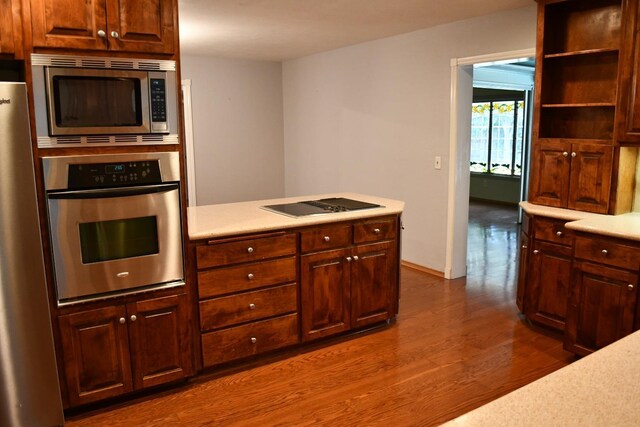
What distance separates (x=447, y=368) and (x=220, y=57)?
5.01m

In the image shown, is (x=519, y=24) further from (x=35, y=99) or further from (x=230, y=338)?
(x=35, y=99)

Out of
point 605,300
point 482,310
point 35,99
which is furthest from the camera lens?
point 482,310

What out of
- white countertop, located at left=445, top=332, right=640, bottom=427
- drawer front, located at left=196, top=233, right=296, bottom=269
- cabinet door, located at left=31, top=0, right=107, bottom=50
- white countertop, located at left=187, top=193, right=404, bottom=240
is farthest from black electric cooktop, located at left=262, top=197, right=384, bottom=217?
white countertop, located at left=445, top=332, right=640, bottom=427

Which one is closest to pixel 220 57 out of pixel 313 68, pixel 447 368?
pixel 313 68

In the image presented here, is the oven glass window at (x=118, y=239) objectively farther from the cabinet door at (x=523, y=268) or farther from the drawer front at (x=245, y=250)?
the cabinet door at (x=523, y=268)

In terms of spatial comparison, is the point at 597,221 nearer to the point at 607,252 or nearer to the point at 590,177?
the point at 607,252

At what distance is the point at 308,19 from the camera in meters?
4.40

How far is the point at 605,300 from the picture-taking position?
9.32ft

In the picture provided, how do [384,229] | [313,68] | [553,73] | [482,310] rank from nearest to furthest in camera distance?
[384,229] < [553,73] < [482,310] < [313,68]

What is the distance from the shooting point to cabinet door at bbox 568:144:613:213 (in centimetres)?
334

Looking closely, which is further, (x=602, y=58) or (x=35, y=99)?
(x=602, y=58)

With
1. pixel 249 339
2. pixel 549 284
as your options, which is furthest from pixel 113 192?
pixel 549 284

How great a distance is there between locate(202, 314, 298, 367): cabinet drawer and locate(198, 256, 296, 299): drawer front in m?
0.23

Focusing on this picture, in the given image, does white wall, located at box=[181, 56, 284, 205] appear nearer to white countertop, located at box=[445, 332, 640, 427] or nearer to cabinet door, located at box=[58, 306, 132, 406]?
cabinet door, located at box=[58, 306, 132, 406]
